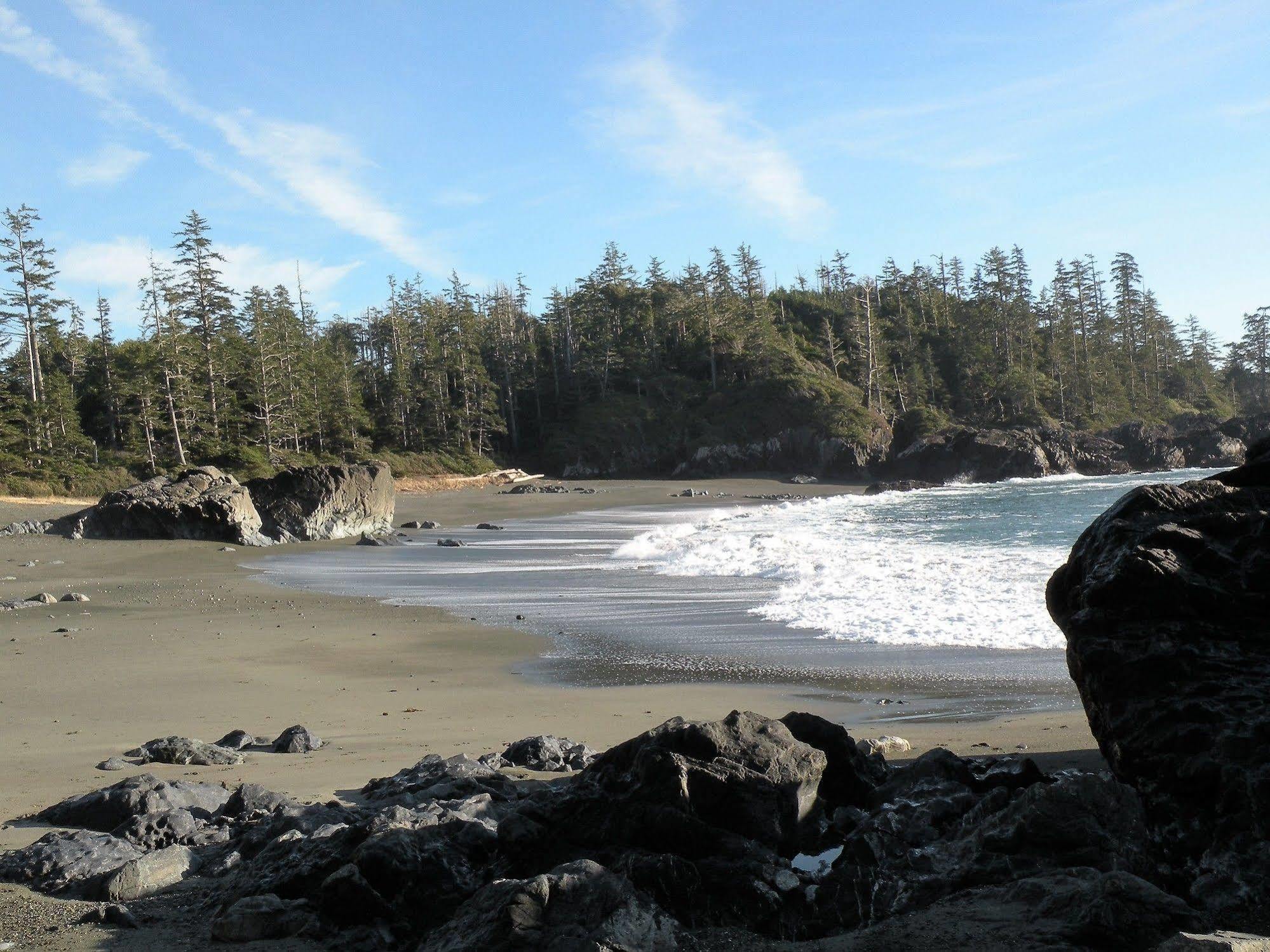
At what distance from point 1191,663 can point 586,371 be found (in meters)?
68.2

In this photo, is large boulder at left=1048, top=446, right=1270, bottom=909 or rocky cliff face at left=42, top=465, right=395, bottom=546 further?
rocky cliff face at left=42, top=465, right=395, bottom=546

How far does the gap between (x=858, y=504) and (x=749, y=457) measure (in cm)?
2389

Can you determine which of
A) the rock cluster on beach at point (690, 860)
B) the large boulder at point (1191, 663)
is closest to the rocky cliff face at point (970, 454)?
the large boulder at point (1191, 663)

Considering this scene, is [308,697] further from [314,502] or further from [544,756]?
[314,502]

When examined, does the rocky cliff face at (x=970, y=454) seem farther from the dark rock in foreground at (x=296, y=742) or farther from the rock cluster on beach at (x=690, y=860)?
the rock cluster on beach at (x=690, y=860)

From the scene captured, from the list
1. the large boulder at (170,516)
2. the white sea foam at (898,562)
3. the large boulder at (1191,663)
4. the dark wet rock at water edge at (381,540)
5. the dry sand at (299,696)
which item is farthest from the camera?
the dark wet rock at water edge at (381,540)

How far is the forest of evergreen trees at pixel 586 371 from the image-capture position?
1729 inches

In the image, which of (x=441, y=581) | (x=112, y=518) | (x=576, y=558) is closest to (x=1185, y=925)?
(x=441, y=581)

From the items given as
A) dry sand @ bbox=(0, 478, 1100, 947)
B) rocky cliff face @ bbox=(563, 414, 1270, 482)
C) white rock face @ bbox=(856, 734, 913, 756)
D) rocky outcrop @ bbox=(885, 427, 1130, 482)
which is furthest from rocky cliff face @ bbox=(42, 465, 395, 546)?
rocky outcrop @ bbox=(885, 427, 1130, 482)

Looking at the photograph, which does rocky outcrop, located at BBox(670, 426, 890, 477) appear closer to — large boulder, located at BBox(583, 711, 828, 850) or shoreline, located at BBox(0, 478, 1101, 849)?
shoreline, located at BBox(0, 478, 1101, 849)

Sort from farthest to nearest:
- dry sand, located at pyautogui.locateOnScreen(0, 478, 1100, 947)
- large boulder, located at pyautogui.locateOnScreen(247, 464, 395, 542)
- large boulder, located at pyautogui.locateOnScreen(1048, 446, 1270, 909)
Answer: large boulder, located at pyautogui.locateOnScreen(247, 464, 395, 542) → dry sand, located at pyautogui.locateOnScreen(0, 478, 1100, 947) → large boulder, located at pyautogui.locateOnScreen(1048, 446, 1270, 909)

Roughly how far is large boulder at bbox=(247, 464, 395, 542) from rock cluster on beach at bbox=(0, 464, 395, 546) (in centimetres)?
2

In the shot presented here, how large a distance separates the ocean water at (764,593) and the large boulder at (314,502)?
1.97 meters

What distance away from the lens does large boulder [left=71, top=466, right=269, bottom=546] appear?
23125 millimetres
